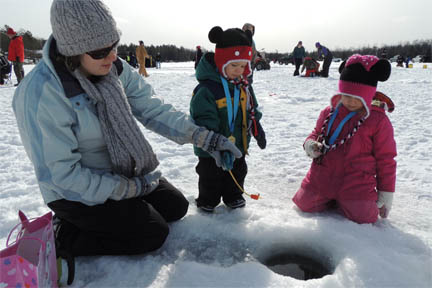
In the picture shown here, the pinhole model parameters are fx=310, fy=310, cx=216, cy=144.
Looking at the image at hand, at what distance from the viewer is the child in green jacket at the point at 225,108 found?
6.69ft

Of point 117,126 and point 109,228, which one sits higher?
point 117,126

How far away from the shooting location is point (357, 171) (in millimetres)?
2078

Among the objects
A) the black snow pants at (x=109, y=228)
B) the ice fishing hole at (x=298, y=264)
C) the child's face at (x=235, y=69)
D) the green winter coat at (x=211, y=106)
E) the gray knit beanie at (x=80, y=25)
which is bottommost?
the ice fishing hole at (x=298, y=264)

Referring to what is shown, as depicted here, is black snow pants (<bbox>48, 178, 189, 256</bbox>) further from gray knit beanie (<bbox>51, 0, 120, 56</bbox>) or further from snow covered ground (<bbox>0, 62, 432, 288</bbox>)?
gray knit beanie (<bbox>51, 0, 120, 56</bbox>)

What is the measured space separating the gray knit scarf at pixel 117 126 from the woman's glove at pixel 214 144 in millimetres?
340

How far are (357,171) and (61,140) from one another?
1818mm

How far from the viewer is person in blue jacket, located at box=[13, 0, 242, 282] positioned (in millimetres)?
1545

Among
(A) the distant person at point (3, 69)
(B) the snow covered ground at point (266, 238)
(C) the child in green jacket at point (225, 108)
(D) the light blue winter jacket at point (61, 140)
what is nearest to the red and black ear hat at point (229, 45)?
(C) the child in green jacket at point (225, 108)

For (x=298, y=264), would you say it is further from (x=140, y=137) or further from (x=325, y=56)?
(x=325, y=56)

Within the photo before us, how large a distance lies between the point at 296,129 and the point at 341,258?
3.04 meters

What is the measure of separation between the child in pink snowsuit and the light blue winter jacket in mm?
1257

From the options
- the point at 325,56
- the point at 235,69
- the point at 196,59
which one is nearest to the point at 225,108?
the point at 235,69

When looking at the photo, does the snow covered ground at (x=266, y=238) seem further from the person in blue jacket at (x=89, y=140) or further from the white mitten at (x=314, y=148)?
the white mitten at (x=314, y=148)

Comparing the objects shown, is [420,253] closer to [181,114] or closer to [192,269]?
[192,269]
